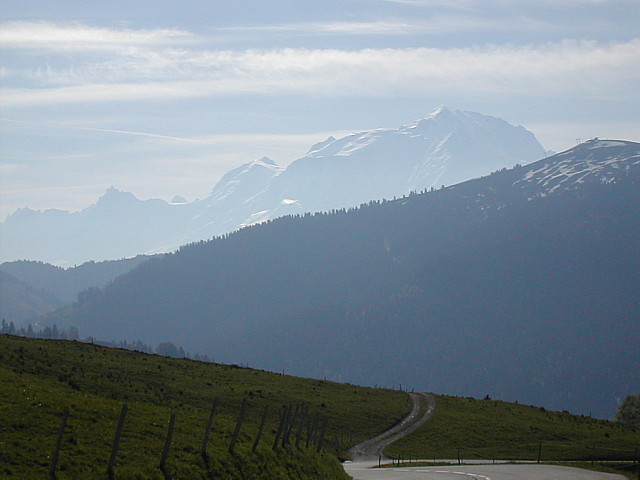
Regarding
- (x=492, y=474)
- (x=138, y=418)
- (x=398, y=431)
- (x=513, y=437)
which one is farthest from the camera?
(x=398, y=431)

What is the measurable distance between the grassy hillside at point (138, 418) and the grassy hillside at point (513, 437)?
19.6 ft

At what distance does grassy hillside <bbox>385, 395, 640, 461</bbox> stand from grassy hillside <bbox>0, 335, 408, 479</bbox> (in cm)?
597

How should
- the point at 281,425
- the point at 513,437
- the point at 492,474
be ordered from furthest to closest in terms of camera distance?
the point at 513,437, the point at 492,474, the point at 281,425

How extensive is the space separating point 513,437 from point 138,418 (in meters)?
50.9

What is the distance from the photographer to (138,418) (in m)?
37.6

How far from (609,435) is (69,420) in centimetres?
6505

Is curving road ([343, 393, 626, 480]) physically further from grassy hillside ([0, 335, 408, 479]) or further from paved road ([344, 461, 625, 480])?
grassy hillside ([0, 335, 408, 479])

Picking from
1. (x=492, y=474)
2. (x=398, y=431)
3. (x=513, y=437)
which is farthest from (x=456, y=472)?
(x=513, y=437)

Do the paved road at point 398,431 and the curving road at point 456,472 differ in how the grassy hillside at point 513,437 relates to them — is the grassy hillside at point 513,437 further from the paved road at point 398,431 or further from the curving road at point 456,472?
the curving road at point 456,472

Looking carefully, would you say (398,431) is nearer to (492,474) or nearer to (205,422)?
(492,474)

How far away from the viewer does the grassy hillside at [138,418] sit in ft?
92.2

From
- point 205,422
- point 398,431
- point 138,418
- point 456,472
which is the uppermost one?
point 398,431

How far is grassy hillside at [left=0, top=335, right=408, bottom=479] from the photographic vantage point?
28109mm

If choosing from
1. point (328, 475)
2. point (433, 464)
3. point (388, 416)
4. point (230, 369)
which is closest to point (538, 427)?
point (388, 416)
